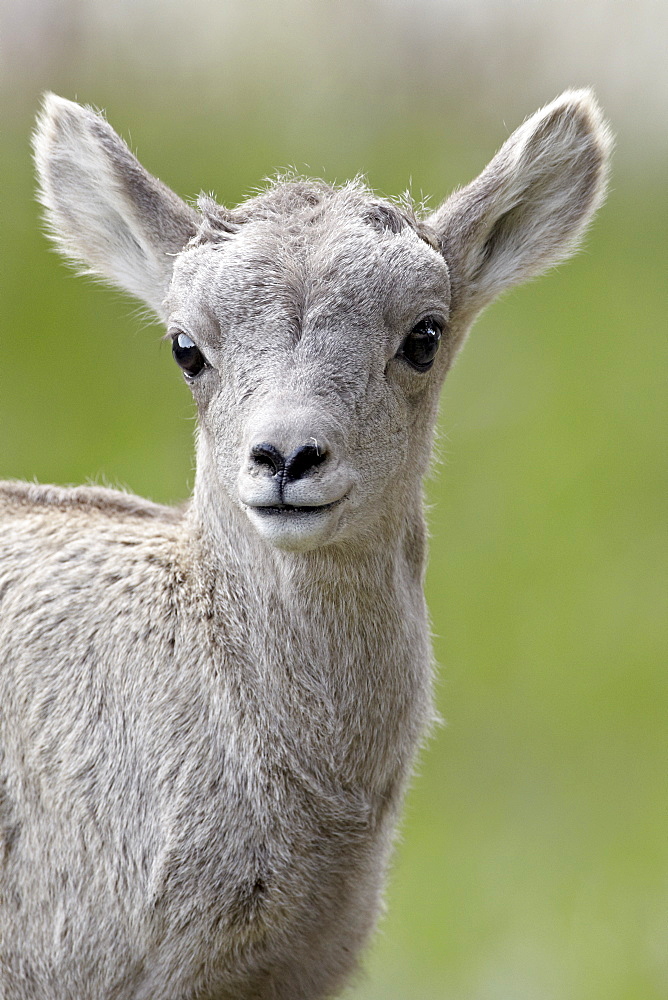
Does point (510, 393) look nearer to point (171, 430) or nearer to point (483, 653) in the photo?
point (483, 653)

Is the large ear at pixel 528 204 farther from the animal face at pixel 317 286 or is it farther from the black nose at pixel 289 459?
the black nose at pixel 289 459

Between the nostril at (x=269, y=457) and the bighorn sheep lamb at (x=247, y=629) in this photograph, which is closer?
the nostril at (x=269, y=457)

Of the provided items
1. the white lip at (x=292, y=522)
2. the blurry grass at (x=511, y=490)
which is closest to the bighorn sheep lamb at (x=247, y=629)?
the white lip at (x=292, y=522)

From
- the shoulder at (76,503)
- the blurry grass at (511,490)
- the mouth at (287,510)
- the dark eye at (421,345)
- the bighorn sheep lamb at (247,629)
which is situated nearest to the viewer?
the mouth at (287,510)

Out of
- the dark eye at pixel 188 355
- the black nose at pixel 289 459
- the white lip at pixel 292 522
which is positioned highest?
the dark eye at pixel 188 355

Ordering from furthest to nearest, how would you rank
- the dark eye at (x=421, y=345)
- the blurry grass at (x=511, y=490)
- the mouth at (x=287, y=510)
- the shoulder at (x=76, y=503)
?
the blurry grass at (x=511, y=490)
the shoulder at (x=76, y=503)
the dark eye at (x=421, y=345)
the mouth at (x=287, y=510)

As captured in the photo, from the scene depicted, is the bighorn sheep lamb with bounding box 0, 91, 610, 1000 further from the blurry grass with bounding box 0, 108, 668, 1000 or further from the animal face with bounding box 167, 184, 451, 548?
the blurry grass with bounding box 0, 108, 668, 1000

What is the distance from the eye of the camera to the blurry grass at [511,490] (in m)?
10.8

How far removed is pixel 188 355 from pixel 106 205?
3.37 ft

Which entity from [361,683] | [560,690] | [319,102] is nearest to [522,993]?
[560,690]

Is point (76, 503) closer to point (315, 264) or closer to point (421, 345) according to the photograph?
point (315, 264)

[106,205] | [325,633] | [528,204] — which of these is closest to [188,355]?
[106,205]

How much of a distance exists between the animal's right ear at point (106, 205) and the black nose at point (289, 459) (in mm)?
1412

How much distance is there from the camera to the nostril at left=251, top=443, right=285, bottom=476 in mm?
3988
